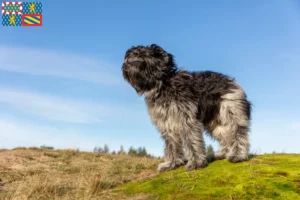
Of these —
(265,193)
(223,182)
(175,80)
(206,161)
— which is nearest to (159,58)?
(175,80)

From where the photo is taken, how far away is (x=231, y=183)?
7691mm

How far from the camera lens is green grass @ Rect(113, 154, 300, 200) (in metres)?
7.25

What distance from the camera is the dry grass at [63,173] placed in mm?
9531

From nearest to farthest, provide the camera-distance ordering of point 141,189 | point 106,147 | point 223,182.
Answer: point 223,182 < point 141,189 < point 106,147

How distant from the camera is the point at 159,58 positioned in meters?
9.73

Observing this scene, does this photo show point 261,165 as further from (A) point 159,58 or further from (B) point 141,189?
(A) point 159,58

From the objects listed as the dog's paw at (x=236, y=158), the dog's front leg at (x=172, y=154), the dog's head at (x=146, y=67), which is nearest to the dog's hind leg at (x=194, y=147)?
the dog's paw at (x=236, y=158)

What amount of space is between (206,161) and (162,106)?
1799mm

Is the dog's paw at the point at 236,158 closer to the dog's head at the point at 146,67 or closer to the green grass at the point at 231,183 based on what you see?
the green grass at the point at 231,183

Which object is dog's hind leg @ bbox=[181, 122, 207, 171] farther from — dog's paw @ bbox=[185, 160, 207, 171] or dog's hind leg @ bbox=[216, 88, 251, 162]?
dog's hind leg @ bbox=[216, 88, 251, 162]

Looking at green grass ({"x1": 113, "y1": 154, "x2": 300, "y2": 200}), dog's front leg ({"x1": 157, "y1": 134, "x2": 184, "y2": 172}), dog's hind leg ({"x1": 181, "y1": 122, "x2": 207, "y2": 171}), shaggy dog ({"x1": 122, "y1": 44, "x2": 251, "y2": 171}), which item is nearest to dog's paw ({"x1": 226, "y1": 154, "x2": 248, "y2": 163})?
shaggy dog ({"x1": 122, "y1": 44, "x2": 251, "y2": 171})

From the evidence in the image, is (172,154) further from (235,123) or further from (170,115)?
(235,123)

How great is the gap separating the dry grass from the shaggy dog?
5.58ft

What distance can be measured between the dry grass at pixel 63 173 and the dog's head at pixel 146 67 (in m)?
2.63
